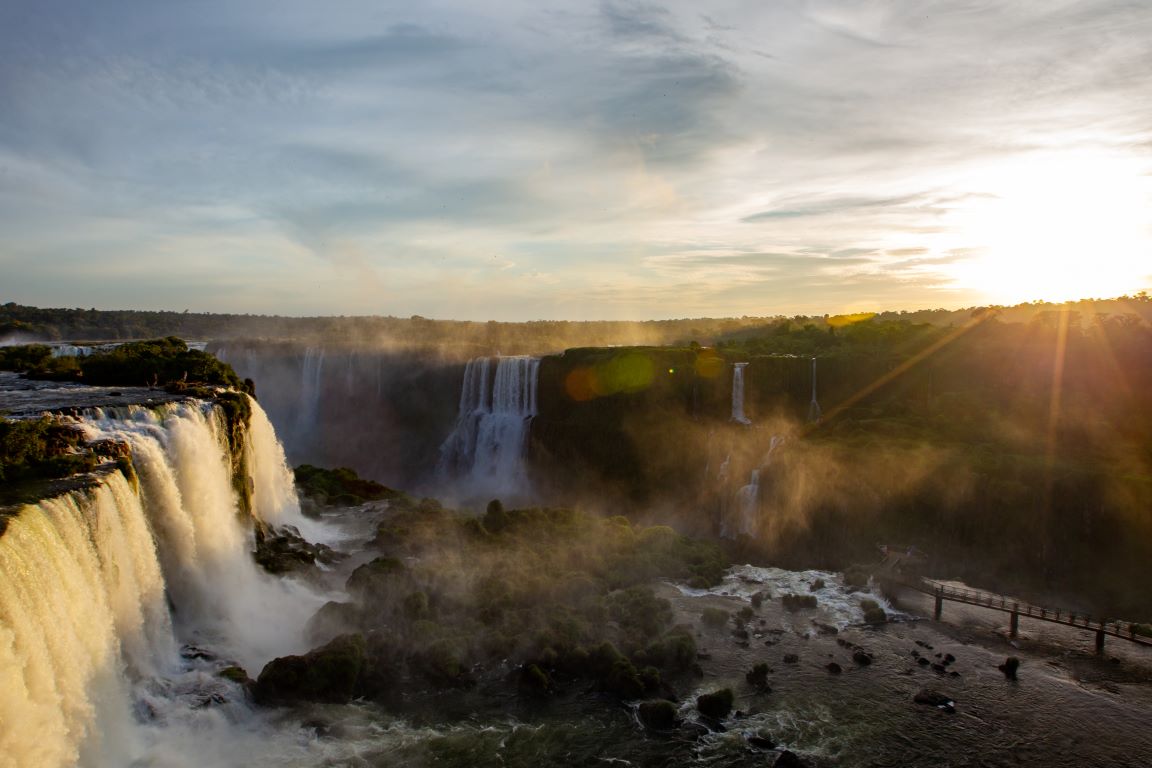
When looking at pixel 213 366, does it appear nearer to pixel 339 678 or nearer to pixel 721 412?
pixel 339 678

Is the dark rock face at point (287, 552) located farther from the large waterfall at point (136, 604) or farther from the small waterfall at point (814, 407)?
the small waterfall at point (814, 407)

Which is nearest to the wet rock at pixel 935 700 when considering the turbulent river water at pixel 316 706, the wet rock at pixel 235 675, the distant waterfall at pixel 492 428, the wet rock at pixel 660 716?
the turbulent river water at pixel 316 706

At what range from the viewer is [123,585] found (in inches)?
609

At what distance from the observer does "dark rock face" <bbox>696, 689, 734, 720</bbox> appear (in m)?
18.4

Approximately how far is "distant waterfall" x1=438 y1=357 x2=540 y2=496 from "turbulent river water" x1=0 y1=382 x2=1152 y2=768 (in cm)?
2290

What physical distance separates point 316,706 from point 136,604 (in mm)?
4788

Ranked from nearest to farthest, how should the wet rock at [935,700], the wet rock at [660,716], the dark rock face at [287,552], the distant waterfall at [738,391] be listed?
the wet rock at [660,716] → the wet rock at [935,700] → the dark rock face at [287,552] → the distant waterfall at [738,391]

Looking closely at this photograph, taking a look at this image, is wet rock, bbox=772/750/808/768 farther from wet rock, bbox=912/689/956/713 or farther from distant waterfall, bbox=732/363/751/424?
distant waterfall, bbox=732/363/751/424

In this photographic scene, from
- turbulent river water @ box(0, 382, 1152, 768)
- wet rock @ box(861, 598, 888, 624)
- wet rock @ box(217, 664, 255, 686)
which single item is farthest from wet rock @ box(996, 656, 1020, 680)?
wet rock @ box(217, 664, 255, 686)

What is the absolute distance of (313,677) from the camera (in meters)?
18.0

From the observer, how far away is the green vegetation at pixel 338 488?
3795 cm

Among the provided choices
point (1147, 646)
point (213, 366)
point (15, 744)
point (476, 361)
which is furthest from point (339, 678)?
point (476, 361)

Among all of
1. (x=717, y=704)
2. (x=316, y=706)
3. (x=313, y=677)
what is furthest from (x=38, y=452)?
(x=717, y=704)

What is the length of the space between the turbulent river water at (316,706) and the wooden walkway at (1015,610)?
0.48m
